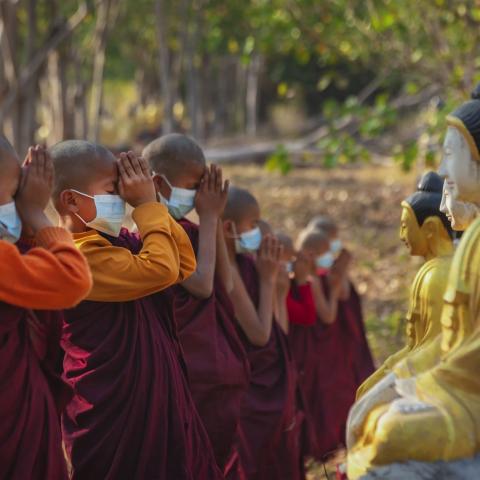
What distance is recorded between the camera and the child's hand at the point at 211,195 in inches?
178

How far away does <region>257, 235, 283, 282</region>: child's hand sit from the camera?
5.32m

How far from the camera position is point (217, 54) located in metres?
27.2

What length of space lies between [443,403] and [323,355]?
14.5 ft

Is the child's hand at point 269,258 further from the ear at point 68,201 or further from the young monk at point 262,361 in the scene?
the ear at point 68,201

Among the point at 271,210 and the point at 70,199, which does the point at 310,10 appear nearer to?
the point at 271,210

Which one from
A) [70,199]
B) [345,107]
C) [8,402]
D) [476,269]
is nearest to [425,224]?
[476,269]

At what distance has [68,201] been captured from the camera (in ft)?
12.9

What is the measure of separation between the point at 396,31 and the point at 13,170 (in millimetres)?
7773

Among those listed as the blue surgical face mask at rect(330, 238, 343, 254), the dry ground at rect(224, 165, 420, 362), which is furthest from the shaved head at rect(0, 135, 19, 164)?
the dry ground at rect(224, 165, 420, 362)

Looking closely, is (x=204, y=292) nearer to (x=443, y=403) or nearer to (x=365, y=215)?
(x=443, y=403)

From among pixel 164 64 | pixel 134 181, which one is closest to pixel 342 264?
pixel 134 181

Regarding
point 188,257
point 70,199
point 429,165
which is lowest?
point 429,165

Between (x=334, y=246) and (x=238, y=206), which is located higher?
(x=238, y=206)

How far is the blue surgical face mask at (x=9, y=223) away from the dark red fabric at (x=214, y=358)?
1205 millimetres
